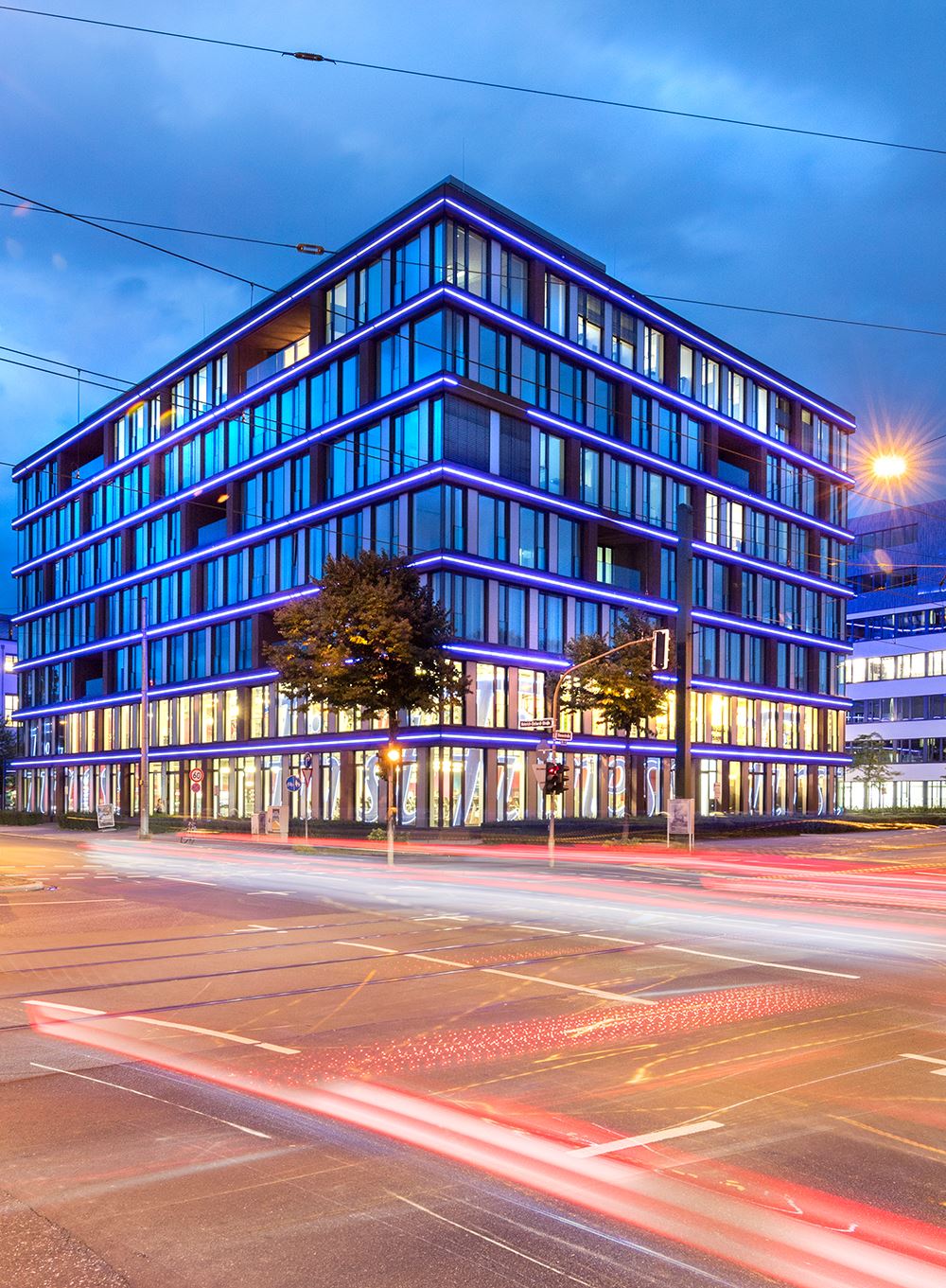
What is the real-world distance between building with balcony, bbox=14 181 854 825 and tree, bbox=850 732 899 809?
24.3 ft

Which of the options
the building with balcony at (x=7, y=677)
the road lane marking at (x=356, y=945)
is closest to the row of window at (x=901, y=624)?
the building with balcony at (x=7, y=677)

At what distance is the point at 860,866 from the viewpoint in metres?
33.6

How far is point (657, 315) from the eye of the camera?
65438mm

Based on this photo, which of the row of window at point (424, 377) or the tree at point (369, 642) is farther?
the row of window at point (424, 377)

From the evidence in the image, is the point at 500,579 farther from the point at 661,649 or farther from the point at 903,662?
the point at 903,662

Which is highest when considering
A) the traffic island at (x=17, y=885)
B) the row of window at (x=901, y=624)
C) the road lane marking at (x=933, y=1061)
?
the row of window at (x=901, y=624)

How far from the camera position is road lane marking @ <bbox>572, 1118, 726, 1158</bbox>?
23.0ft

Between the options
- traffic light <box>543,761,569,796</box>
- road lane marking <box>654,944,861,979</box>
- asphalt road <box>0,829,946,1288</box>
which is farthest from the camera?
traffic light <box>543,761,569,796</box>

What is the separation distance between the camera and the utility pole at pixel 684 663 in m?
47.7

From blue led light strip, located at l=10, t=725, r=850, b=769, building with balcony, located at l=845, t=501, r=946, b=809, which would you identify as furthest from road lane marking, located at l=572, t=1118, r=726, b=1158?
building with balcony, located at l=845, t=501, r=946, b=809

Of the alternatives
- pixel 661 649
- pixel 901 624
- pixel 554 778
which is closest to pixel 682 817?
pixel 554 778

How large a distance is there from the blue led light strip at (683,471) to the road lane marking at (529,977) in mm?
43264

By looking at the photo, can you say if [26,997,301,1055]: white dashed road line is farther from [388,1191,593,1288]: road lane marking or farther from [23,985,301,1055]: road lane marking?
[388,1191,593,1288]: road lane marking

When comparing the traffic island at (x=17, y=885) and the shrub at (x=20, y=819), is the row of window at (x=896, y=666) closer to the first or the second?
the shrub at (x=20, y=819)
